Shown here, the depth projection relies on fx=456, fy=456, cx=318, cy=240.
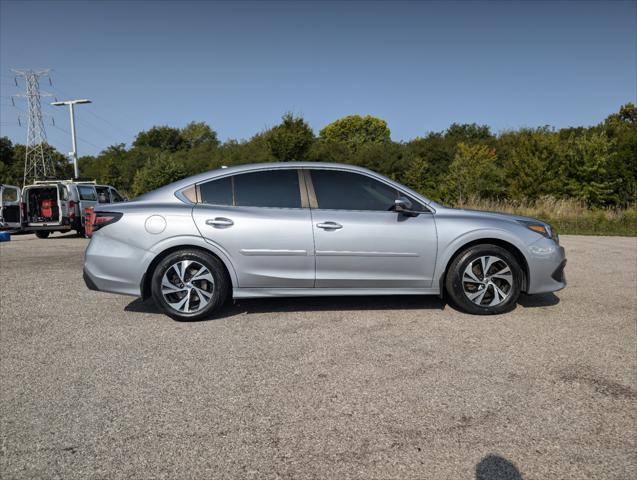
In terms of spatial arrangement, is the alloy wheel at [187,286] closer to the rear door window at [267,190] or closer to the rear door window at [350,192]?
the rear door window at [267,190]

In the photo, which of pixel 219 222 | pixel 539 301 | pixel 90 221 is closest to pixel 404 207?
pixel 219 222

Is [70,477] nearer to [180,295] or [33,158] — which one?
[180,295]

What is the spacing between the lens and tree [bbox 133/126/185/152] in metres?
96.2

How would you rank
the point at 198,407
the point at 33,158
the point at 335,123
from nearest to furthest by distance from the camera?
the point at 198,407 < the point at 33,158 < the point at 335,123

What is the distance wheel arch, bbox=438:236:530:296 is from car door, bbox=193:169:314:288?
1386mm

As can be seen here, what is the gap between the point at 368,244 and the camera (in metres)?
4.60

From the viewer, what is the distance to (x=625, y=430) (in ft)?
7.82

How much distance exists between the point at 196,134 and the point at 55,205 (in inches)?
3639

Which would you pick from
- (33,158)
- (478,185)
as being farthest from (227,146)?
(478,185)

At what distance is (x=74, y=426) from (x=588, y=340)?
389 cm

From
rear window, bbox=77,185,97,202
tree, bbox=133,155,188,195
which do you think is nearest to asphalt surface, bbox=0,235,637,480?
rear window, bbox=77,185,97,202

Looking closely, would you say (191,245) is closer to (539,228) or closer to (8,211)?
(539,228)

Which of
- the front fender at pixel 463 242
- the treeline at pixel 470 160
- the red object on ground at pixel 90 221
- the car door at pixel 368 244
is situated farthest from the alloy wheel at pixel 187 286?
the treeline at pixel 470 160

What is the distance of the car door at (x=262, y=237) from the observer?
455 cm
